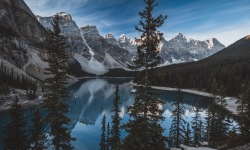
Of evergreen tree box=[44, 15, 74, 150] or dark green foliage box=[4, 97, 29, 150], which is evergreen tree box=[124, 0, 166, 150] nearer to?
evergreen tree box=[44, 15, 74, 150]

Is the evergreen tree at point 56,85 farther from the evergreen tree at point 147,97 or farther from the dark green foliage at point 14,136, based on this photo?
the evergreen tree at point 147,97

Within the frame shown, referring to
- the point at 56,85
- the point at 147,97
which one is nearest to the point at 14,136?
the point at 56,85

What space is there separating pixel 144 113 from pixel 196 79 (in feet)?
451

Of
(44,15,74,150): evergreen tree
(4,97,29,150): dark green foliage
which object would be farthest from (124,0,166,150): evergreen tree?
(4,97,29,150): dark green foliage

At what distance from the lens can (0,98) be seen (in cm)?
7312

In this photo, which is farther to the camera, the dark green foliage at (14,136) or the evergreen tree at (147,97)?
the dark green foliage at (14,136)

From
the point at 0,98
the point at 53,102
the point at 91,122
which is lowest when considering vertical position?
the point at 91,122

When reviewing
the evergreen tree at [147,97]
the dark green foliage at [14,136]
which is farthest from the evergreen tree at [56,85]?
the evergreen tree at [147,97]

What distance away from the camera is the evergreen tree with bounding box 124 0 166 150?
16156 millimetres

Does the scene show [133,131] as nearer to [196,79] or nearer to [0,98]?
[0,98]

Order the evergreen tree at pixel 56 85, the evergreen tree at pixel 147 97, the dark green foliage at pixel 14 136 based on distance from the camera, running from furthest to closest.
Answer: the dark green foliage at pixel 14 136 → the evergreen tree at pixel 56 85 → the evergreen tree at pixel 147 97

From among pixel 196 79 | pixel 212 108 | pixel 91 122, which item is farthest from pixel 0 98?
pixel 196 79

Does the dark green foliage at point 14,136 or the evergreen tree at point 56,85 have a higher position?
the evergreen tree at point 56,85

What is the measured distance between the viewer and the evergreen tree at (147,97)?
16156 millimetres
